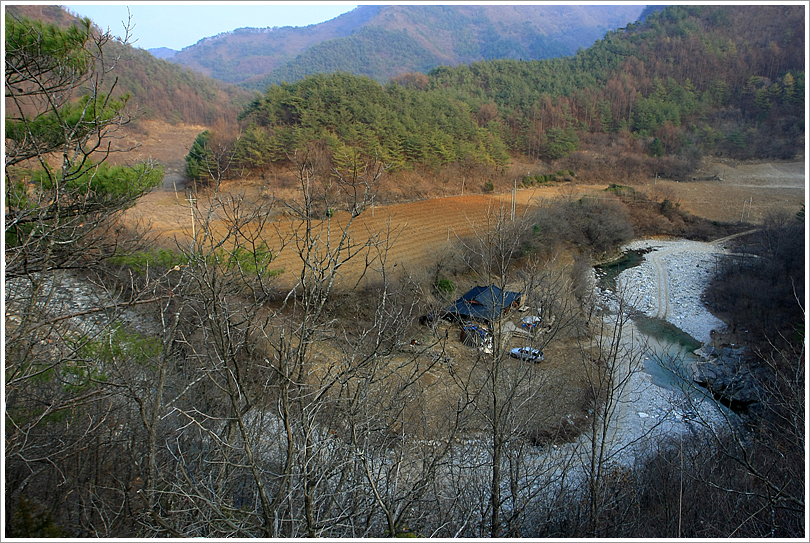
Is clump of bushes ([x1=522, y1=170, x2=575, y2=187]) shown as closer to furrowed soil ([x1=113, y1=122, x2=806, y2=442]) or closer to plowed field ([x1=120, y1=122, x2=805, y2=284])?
furrowed soil ([x1=113, y1=122, x2=806, y2=442])

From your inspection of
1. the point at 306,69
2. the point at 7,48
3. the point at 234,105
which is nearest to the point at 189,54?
the point at 306,69

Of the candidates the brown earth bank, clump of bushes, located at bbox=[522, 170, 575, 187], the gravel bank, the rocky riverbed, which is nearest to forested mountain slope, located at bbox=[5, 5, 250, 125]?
the brown earth bank

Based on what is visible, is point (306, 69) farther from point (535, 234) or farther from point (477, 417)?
point (477, 417)

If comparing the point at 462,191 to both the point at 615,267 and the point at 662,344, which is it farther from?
the point at 662,344

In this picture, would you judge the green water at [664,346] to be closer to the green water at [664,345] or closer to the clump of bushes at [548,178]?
the green water at [664,345]

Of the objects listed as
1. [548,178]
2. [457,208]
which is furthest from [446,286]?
[548,178]

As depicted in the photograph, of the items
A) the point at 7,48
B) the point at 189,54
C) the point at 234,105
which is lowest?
the point at 7,48
